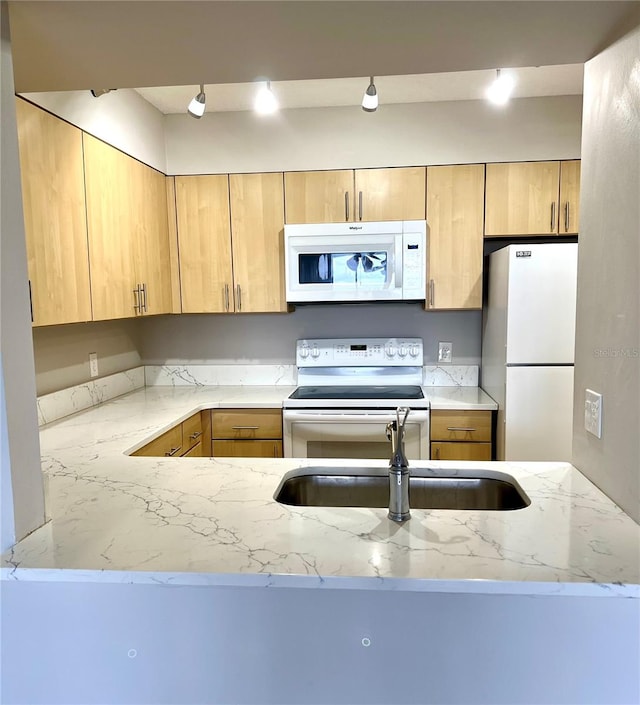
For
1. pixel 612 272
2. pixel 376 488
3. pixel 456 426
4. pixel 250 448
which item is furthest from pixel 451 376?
pixel 612 272

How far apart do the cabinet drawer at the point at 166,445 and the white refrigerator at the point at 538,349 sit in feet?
5.64

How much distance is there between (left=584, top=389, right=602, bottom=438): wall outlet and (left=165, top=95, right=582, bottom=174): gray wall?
208 centimetres

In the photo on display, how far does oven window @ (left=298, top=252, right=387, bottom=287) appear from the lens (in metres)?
2.94

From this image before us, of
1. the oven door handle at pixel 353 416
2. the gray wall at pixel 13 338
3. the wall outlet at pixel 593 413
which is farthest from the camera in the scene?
the oven door handle at pixel 353 416

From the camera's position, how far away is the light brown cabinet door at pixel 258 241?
10.2 feet

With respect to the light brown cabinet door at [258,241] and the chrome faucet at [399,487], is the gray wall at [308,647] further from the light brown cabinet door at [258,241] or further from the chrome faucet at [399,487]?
the light brown cabinet door at [258,241]

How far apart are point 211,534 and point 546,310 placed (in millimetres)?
2115

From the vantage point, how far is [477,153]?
3.00m

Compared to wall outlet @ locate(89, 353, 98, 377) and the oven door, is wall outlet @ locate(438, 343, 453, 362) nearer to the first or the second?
the oven door

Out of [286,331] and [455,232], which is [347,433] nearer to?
[286,331]

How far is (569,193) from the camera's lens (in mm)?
2922

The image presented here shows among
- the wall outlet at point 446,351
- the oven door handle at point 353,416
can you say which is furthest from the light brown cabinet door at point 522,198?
Answer: the oven door handle at point 353,416

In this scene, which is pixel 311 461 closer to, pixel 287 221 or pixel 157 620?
pixel 157 620

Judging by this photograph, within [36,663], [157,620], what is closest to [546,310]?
[157,620]
